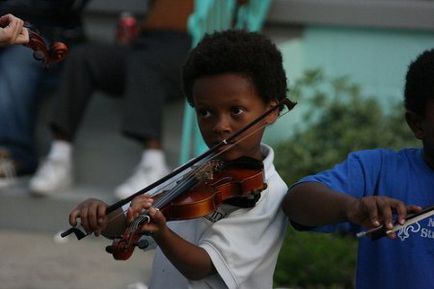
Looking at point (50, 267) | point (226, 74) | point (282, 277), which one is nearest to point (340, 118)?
point (282, 277)

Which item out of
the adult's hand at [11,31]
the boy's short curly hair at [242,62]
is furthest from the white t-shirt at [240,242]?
the adult's hand at [11,31]

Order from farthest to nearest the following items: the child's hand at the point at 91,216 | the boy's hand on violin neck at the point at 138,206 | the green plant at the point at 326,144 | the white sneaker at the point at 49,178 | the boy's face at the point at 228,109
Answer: the white sneaker at the point at 49,178 < the green plant at the point at 326,144 < the boy's face at the point at 228,109 < the child's hand at the point at 91,216 < the boy's hand on violin neck at the point at 138,206

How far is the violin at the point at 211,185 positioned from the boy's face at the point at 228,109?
0.04 metres

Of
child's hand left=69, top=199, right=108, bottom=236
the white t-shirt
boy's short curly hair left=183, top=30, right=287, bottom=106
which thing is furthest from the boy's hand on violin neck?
boy's short curly hair left=183, top=30, right=287, bottom=106

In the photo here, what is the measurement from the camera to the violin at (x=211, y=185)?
2.58 meters

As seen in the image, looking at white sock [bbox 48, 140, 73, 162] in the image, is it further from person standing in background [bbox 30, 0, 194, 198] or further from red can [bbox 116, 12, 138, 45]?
red can [bbox 116, 12, 138, 45]

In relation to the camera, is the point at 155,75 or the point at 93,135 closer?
the point at 155,75

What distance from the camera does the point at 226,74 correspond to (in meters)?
2.86

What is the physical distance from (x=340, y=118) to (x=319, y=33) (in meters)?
0.76

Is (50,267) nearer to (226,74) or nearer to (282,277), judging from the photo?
(282,277)

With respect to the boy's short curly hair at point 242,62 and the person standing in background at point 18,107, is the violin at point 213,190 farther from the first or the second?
the person standing in background at point 18,107

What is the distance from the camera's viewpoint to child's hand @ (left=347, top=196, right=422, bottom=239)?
2.30m

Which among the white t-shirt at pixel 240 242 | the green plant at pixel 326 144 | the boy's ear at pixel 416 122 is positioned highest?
the boy's ear at pixel 416 122

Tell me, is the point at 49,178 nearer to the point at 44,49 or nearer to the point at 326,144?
the point at 326,144
